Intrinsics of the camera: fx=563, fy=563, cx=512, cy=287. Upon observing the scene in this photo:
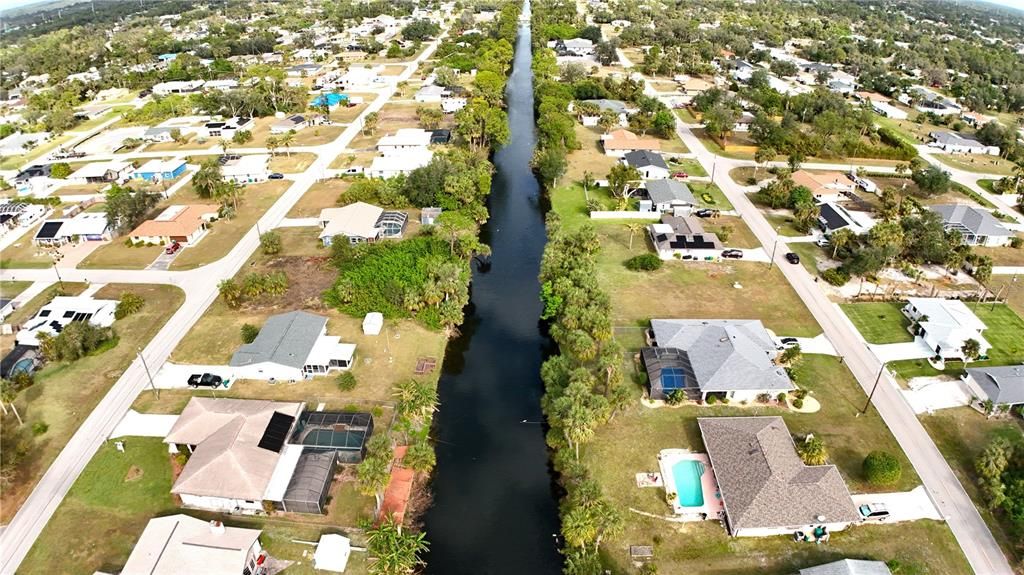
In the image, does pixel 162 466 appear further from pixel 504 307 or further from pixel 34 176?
pixel 34 176

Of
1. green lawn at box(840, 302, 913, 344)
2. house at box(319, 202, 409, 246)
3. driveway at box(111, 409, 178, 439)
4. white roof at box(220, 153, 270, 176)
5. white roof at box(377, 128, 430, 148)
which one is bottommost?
green lawn at box(840, 302, 913, 344)

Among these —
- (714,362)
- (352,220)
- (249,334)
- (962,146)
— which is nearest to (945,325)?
(714,362)

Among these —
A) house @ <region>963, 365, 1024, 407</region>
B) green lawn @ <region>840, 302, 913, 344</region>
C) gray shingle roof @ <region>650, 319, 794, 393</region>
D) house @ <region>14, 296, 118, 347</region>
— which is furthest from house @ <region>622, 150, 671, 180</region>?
house @ <region>14, 296, 118, 347</region>

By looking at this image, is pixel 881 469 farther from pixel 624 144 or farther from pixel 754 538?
pixel 624 144

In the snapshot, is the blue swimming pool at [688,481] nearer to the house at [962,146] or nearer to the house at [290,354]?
the house at [290,354]

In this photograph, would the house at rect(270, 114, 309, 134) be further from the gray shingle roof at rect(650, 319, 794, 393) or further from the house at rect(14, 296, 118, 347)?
the gray shingle roof at rect(650, 319, 794, 393)

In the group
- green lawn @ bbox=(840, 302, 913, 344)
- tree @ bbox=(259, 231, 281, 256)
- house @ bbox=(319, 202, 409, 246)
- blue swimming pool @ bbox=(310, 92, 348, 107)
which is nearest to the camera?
green lawn @ bbox=(840, 302, 913, 344)
